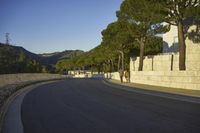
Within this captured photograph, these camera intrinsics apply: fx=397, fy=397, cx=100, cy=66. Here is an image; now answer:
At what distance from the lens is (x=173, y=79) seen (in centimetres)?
3250

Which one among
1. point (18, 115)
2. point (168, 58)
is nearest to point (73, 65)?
point (168, 58)

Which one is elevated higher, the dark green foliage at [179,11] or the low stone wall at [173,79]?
the dark green foliage at [179,11]

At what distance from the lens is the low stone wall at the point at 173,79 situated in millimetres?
28766

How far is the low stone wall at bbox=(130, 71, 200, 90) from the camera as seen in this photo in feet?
94.4

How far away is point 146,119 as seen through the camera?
1216 centimetres

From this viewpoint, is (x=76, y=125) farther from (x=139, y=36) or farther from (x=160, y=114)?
(x=139, y=36)

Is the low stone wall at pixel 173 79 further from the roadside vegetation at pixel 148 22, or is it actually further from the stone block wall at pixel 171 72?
the roadside vegetation at pixel 148 22

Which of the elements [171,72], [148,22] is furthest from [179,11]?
[148,22]

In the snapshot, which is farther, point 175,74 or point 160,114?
point 175,74

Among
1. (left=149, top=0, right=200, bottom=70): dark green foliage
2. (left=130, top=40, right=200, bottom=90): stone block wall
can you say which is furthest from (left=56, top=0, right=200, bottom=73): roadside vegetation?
(left=130, top=40, right=200, bottom=90): stone block wall

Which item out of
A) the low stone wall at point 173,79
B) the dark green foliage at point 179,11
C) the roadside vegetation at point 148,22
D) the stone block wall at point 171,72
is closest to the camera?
the low stone wall at point 173,79

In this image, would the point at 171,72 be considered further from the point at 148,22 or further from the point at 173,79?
the point at 148,22

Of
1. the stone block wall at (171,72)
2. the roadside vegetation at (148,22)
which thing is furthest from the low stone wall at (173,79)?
the roadside vegetation at (148,22)

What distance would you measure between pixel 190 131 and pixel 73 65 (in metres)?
158
